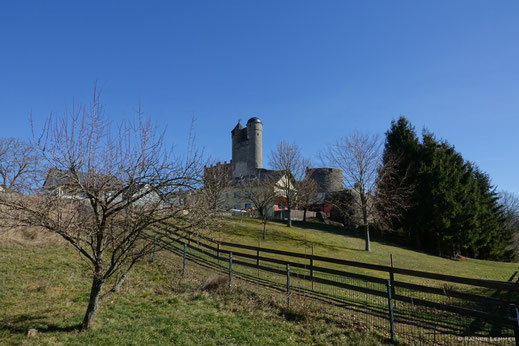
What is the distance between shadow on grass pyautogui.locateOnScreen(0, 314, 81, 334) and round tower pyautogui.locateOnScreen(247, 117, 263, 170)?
60222 millimetres

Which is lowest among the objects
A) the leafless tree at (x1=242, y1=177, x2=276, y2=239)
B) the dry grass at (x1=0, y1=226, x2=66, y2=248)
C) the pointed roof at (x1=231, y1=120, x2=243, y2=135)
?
the dry grass at (x1=0, y1=226, x2=66, y2=248)

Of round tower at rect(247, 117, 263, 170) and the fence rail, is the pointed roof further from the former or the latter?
the fence rail

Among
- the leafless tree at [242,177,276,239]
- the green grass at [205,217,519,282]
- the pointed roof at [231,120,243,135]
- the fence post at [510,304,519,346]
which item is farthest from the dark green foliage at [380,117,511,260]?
the pointed roof at [231,120,243,135]

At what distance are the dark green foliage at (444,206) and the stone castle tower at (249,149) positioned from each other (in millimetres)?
38261

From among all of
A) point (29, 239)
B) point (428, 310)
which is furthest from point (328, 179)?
point (428, 310)

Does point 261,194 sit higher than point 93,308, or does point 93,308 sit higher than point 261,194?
point 261,194

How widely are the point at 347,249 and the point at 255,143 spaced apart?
4778 centimetres

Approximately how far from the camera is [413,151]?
2967 centimetres

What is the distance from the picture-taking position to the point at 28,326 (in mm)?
5684

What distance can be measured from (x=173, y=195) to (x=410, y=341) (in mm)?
5394

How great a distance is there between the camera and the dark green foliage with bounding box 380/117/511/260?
25.9 metres

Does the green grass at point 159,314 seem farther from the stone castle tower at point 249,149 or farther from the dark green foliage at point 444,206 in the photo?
the stone castle tower at point 249,149

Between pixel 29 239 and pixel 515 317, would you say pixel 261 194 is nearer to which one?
pixel 29 239

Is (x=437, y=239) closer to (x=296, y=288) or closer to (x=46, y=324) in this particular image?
(x=296, y=288)
